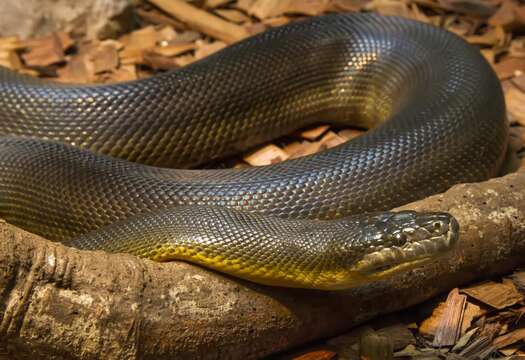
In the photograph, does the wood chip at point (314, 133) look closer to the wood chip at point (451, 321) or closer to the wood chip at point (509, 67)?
the wood chip at point (509, 67)

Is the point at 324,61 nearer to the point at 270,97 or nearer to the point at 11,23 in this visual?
the point at 270,97

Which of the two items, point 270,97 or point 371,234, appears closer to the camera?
point 371,234

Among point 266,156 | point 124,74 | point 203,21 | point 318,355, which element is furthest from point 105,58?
point 318,355

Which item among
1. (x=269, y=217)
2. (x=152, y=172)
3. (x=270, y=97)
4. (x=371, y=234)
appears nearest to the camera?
(x=371, y=234)

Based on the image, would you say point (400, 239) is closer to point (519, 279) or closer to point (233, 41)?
point (519, 279)

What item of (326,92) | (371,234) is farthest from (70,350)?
(326,92)

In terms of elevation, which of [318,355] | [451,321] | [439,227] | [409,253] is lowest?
[318,355]
